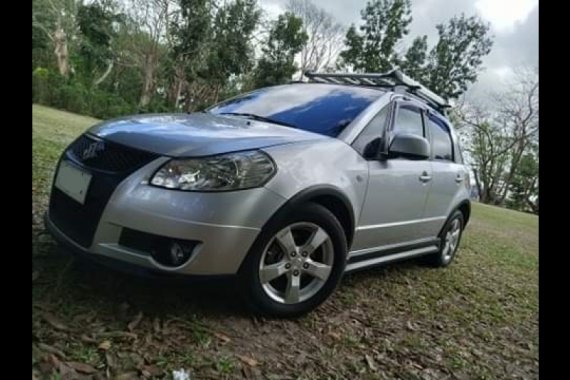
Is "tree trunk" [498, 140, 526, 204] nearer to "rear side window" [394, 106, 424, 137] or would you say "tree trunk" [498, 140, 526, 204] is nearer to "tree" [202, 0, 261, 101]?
"tree" [202, 0, 261, 101]

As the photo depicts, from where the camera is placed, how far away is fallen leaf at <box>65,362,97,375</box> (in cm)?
188

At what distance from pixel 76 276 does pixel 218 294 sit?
2.53 feet

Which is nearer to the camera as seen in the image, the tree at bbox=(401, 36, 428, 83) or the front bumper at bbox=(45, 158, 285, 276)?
the front bumper at bbox=(45, 158, 285, 276)

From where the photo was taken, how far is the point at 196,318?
2.46 metres

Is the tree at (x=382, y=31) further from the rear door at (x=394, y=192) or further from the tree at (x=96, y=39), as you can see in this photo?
the rear door at (x=394, y=192)

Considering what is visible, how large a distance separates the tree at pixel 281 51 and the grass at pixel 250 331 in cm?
729

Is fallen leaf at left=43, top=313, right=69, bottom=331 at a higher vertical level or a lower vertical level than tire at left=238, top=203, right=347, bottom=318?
lower

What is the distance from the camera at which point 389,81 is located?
4.11 metres

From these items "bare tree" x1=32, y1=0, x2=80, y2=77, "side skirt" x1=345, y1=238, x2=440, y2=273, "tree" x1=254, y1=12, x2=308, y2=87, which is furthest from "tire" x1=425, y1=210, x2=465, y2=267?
"tree" x1=254, y1=12, x2=308, y2=87

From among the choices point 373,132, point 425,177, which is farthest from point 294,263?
point 425,177

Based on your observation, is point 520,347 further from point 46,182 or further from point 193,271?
point 46,182

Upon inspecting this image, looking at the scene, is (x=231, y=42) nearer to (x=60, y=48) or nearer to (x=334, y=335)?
(x=60, y=48)

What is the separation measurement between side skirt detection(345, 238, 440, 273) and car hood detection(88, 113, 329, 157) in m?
0.86
